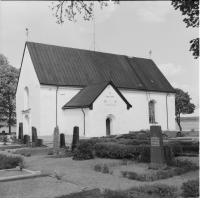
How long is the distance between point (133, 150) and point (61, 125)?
1360cm

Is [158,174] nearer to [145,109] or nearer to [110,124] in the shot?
[110,124]

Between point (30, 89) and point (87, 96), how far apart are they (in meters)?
5.55

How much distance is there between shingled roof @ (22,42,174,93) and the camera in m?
25.1

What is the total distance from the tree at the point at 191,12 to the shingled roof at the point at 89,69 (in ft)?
60.6

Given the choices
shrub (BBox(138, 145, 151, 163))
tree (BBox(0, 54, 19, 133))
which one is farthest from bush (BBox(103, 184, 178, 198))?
tree (BBox(0, 54, 19, 133))

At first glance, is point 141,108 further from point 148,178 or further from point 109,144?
point 148,178

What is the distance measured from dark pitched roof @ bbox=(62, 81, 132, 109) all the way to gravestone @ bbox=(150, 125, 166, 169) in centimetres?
1274

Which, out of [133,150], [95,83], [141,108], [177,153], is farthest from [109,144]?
[141,108]

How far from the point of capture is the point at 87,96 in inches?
929

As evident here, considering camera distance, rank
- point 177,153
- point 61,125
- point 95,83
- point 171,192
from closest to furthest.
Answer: point 171,192, point 177,153, point 61,125, point 95,83

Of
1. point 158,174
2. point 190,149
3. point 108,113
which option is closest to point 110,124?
point 108,113

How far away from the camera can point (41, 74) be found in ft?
79.6

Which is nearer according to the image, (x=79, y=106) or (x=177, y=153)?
(x=177, y=153)

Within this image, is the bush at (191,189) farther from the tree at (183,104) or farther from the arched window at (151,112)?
the tree at (183,104)
